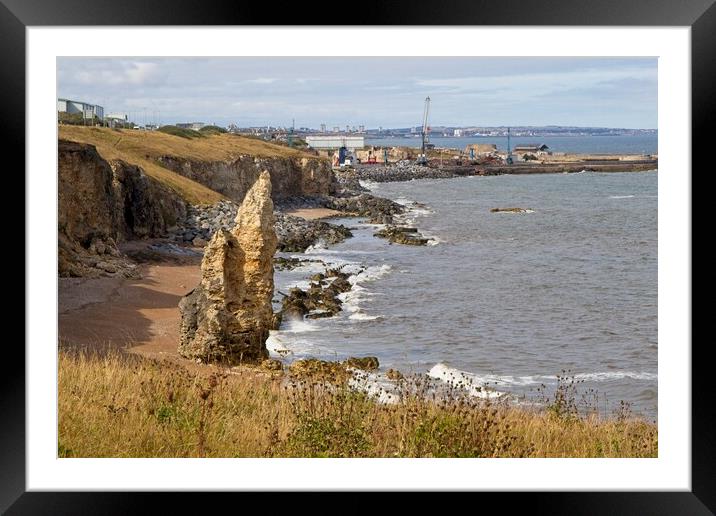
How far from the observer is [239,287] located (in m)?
14.2

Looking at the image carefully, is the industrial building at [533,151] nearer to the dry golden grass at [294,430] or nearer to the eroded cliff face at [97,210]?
the eroded cliff face at [97,210]

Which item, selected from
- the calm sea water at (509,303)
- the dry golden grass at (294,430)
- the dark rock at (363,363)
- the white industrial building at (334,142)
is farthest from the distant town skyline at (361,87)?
the dry golden grass at (294,430)

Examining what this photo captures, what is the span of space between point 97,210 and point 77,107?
3617 cm

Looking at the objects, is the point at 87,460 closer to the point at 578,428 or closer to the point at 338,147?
the point at 578,428

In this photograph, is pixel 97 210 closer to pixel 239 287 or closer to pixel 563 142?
pixel 239 287

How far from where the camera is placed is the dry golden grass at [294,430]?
6.06 metres

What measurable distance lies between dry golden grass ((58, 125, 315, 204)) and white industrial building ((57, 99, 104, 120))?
6.80m

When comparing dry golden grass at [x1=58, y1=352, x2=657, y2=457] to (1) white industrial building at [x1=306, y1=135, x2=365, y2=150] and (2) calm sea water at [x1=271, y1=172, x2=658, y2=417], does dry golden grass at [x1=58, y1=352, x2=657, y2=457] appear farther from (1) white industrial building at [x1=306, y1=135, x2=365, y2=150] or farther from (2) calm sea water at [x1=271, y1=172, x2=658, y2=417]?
(1) white industrial building at [x1=306, y1=135, x2=365, y2=150]

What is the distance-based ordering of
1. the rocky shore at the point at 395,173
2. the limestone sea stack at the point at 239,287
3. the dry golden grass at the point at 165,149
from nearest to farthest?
the limestone sea stack at the point at 239,287
the dry golden grass at the point at 165,149
the rocky shore at the point at 395,173

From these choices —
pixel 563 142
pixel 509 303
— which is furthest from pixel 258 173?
pixel 563 142
